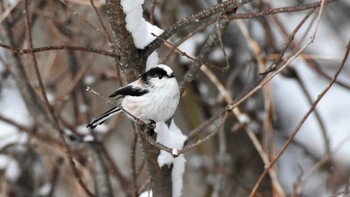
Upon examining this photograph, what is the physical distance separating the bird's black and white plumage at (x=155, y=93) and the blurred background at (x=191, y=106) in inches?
39.9

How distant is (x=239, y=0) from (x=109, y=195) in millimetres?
1431

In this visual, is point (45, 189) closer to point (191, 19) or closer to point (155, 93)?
point (155, 93)

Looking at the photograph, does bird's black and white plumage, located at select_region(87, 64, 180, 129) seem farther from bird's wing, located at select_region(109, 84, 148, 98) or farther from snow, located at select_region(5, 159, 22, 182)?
snow, located at select_region(5, 159, 22, 182)

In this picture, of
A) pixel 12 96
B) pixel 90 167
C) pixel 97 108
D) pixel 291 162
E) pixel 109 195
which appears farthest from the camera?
pixel 291 162

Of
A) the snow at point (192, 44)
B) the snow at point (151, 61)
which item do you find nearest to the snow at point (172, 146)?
the snow at point (151, 61)

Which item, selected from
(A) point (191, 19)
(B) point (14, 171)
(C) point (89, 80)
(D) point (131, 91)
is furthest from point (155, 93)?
(B) point (14, 171)

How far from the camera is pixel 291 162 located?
4582 mm

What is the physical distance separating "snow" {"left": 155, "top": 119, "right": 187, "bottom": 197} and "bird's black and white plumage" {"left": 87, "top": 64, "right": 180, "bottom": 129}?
0.09 metres

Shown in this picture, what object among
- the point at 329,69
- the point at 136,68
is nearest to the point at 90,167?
the point at 136,68

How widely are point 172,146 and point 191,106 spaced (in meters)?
1.71

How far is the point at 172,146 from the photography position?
6.40 feet

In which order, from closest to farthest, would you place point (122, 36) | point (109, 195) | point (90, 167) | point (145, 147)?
point (122, 36)
point (145, 147)
point (109, 195)
point (90, 167)

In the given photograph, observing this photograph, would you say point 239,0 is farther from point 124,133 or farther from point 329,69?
point 329,69

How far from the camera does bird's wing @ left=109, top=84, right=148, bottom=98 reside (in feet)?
5.80
